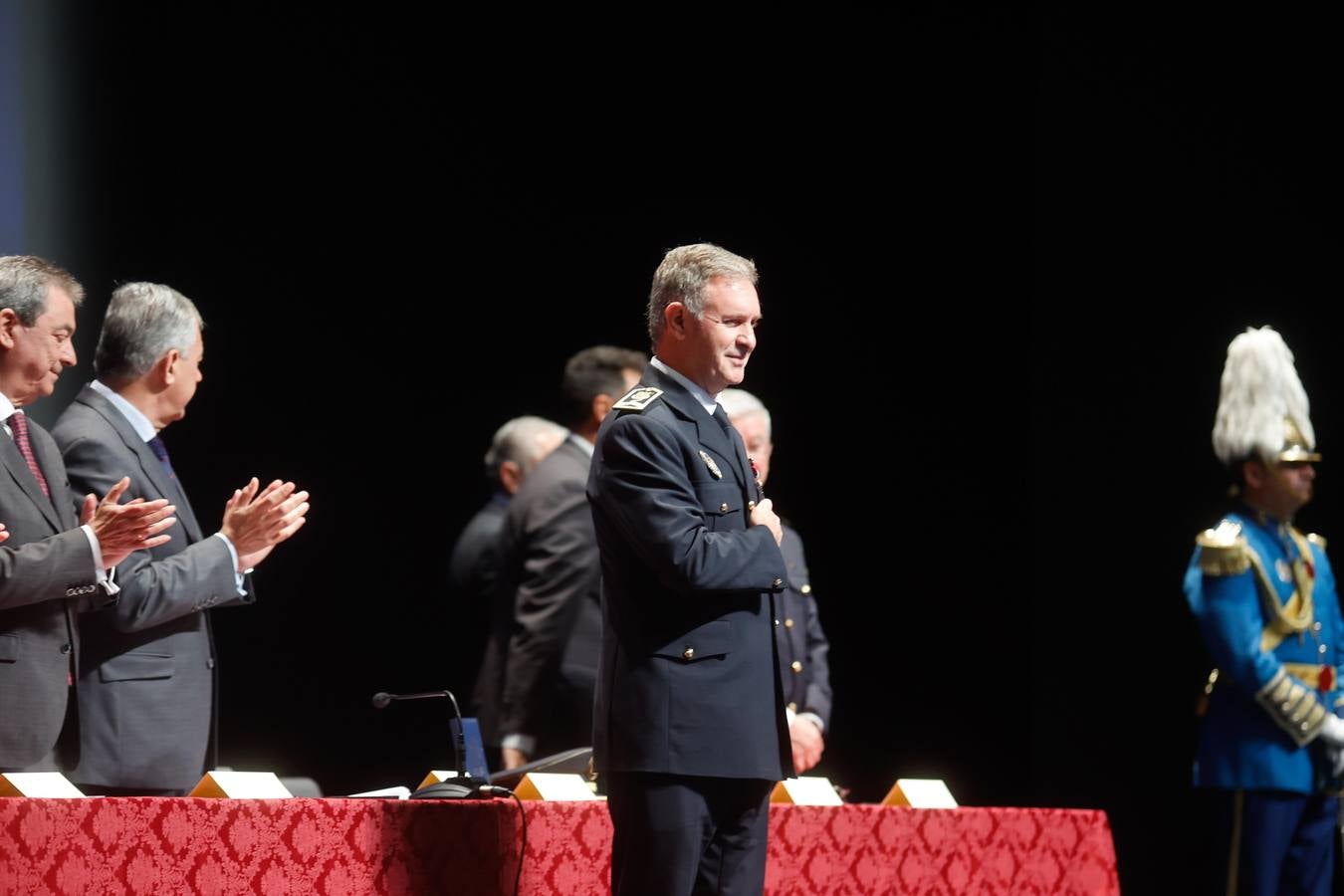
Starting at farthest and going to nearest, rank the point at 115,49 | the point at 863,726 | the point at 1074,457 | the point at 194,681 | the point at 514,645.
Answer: the point at 863,726 < the point at 1074,457 < the point at 115,49 < the point at 514,645 < the point at 194,681

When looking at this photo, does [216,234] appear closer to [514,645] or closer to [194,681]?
[514,645]

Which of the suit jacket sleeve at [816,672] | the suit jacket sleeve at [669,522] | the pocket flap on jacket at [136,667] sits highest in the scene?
the suit jacket sleeve at [669,522]

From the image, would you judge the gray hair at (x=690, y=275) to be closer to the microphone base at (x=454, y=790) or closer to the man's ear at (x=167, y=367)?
the microphone base at (x=454, y=790)

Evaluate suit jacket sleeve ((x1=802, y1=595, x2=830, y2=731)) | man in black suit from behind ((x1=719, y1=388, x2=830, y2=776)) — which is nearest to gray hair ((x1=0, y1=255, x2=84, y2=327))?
man in black suit from behind ((x1=719, y1=388, x2=830, y2=776))

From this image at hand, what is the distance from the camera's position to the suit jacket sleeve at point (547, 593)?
16.9 feet

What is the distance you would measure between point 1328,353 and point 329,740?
3910 mm

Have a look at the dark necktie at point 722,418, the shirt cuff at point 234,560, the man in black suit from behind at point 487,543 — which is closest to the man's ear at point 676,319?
the dark necktie at point 722,418

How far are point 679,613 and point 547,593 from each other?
2.24m

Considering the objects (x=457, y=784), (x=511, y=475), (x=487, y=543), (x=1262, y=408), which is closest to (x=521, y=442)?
(x=511, y=475)

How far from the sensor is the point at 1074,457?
666 cm

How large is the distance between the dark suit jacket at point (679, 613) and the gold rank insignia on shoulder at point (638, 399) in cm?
1

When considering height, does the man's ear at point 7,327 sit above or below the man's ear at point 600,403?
above

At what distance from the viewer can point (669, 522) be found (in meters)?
2.89

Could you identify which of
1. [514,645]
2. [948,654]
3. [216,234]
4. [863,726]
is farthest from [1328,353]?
[216,234]
